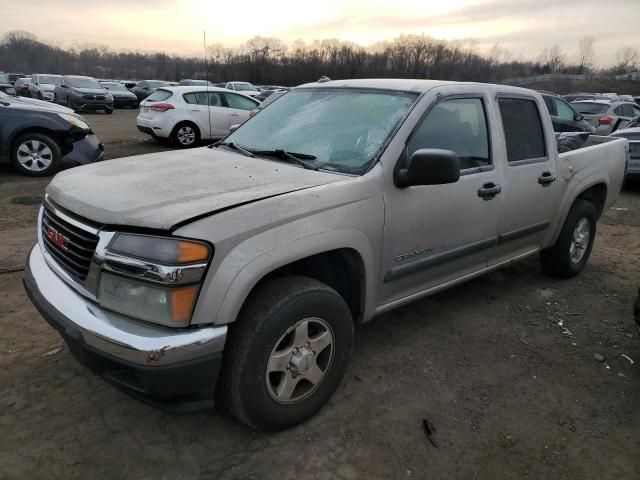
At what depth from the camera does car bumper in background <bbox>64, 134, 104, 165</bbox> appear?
8.34 m

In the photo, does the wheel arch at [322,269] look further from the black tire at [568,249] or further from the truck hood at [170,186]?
the black tire at [568,249]

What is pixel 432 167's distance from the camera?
2682 mm

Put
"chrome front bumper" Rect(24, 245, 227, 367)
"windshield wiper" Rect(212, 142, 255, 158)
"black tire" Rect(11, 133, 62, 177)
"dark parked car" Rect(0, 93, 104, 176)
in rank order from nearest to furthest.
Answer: "chrome front bumper" Rect(24, 245, 227, 367)
"windshield wiper" Rect(212, 142, 255, 158)
"dark parked car" Rect(0, 93, 104, 176)
"black tire" Rect(11, 133, 62, 177)

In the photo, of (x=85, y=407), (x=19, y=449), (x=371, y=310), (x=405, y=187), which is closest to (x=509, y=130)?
(x=405, y=187)

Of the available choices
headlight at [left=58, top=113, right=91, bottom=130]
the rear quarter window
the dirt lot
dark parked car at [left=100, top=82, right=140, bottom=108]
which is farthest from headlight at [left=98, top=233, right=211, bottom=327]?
dark parked car at [left=100, top=82, right=140, bottom=108]

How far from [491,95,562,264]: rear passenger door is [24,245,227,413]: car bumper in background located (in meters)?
2.40

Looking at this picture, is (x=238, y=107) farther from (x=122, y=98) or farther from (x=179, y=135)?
(x=122, y=98)

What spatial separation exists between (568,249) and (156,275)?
390cm

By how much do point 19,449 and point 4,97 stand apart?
8180mm

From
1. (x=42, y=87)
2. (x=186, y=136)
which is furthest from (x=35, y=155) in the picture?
(x=42, y=87)

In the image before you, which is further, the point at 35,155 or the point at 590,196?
the point at 35,155

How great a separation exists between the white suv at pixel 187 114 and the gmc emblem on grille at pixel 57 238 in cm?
953

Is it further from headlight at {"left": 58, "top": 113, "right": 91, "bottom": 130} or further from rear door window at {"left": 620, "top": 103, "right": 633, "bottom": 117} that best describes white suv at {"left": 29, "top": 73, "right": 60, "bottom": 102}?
rear door window at {"left": 620, "top": 103, "right": 633, "bottom": 117}

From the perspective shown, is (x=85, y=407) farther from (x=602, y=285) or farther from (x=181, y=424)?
(x=602, y=285)
